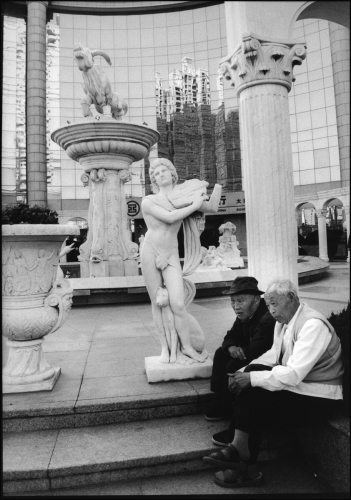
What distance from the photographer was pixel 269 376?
2.24 meters

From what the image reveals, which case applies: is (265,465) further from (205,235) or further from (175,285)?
(205,235)

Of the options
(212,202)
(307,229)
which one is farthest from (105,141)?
(307,229)

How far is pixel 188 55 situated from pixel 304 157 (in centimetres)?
1341

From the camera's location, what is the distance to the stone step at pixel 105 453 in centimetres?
226

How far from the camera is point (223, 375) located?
9.26ft

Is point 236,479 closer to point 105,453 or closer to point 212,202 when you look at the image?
point 105,453

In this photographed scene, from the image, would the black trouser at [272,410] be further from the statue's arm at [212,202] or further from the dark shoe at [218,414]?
the statue's arm at [212,202]

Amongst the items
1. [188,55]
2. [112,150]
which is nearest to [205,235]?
[188,55]

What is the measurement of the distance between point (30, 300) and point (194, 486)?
179 cm

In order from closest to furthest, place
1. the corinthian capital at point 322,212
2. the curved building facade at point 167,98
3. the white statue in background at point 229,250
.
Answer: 1. the white statue in background at point 229,250
2. the corinthian capital at point 322,212
3. the curved building facade at point 167,98

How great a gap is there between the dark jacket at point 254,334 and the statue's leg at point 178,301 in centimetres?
42

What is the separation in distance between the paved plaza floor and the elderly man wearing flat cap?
11.6 inches

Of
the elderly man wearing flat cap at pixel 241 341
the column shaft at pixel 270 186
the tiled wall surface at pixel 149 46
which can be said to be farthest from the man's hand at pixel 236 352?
the tiled wall surface at pixel 149 46

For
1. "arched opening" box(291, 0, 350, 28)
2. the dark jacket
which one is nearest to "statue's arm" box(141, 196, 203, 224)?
the dark jacket
